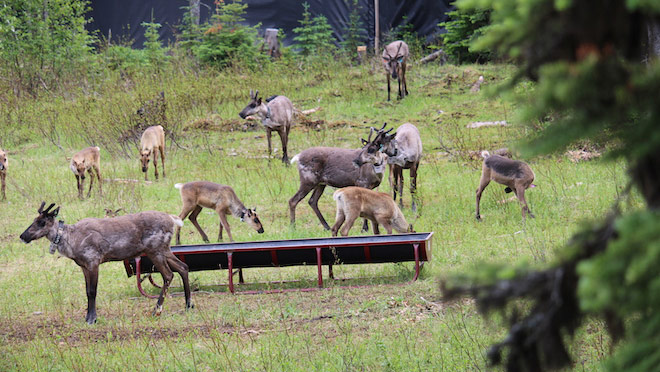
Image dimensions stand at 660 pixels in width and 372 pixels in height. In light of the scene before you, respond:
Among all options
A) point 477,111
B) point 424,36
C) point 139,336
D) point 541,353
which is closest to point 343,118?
point 477,111

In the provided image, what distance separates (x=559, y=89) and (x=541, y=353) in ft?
2.75

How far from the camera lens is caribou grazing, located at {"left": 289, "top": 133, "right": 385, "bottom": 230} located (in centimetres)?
1270

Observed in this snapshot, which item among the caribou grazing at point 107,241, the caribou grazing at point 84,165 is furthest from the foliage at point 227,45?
the caribou grazing at point 107,241

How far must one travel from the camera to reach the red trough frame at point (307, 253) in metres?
9.27

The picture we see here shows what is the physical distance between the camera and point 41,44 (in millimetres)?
24250

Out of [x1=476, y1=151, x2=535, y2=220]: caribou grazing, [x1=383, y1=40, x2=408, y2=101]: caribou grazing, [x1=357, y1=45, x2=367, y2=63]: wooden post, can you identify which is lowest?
[x1=476, y1=151, x2=535, y2=220]: caribou grazing

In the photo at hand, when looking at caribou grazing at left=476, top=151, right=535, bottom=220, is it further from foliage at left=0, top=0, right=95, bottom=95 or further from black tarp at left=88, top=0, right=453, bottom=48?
foliage at left=0, top=0, right=95, bottom=95

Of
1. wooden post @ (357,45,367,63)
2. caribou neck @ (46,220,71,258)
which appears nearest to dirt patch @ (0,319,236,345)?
caribou neck @ (46,220,71,258)

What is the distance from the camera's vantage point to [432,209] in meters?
13.2

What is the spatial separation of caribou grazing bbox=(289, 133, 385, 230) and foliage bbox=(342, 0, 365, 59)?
1397cm

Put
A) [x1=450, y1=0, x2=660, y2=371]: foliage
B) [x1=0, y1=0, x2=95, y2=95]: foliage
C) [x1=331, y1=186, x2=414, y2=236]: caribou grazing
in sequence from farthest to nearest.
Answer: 1. [x1=0, y1=0, x2=95, y2=95]: foliage
2. [x1=331, y1=186, x2=414, y2=236]: caribou grazing
3. [x1=450, y1=0, x2=660, y2=371]: foliage

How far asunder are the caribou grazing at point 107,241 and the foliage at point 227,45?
51.9 ft

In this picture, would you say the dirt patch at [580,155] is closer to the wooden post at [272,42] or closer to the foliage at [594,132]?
the foliage at [594,132]

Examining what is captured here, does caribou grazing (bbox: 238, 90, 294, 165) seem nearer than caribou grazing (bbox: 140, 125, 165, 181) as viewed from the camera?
No
